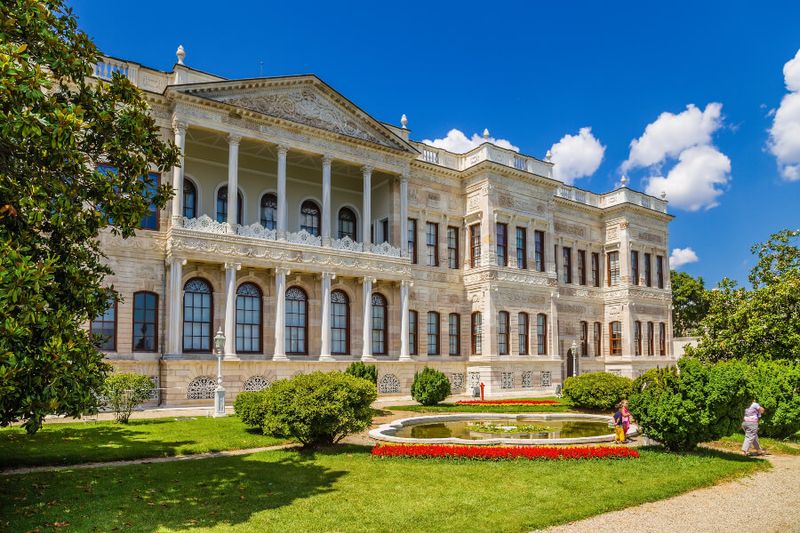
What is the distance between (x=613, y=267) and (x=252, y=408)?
32.6 meters

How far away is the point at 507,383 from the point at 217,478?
23907 mm

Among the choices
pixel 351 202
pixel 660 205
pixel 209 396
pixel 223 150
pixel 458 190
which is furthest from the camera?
pixel 660 205

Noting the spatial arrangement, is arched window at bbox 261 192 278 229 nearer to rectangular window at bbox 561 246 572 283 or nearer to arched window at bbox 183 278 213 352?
arched window at bbox 183 278 213 352

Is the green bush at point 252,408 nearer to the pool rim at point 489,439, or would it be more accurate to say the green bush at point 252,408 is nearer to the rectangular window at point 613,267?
the pool rim at point 489,439

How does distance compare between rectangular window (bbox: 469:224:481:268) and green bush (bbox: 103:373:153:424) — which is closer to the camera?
green bush (bbox: 103:373:153:424)

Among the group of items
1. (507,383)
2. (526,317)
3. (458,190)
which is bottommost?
(507,383)

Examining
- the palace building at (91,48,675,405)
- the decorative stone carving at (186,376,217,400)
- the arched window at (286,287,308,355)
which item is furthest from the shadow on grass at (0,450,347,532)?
the arched window at (286,287,308,355)

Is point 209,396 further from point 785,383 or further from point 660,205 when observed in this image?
point 660,205

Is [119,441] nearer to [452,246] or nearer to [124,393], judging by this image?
[124,393]

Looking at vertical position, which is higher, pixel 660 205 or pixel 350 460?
pixel 660 205

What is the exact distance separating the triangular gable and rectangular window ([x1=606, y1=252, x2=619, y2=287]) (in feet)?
60.7

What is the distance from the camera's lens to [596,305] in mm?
41750

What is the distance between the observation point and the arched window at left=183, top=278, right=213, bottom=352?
2545 cm

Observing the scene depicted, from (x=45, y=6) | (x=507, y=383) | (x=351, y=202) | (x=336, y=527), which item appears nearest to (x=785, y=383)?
(x=336, y=527)
